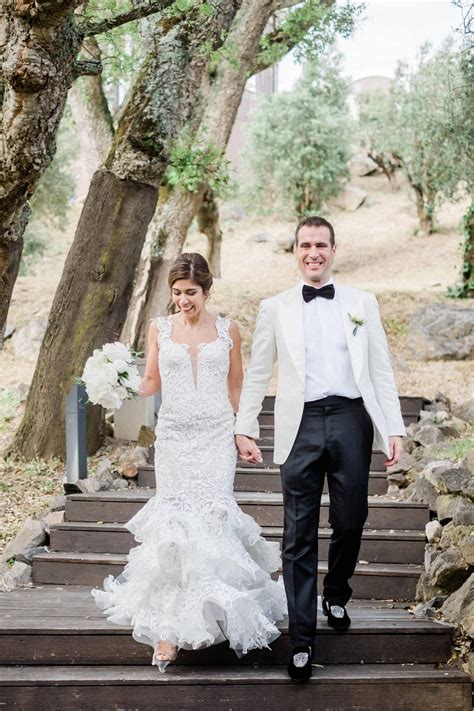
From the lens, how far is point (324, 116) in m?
26.9

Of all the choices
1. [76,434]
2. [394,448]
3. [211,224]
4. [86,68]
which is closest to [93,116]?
[211,224]

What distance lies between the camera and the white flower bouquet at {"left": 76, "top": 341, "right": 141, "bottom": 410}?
5.30 m

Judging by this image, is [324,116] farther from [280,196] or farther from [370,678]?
[370,678]

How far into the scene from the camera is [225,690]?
4.54m

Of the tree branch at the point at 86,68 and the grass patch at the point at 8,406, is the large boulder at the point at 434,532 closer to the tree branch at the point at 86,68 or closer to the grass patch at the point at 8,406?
the tree branch at the point at 86,68

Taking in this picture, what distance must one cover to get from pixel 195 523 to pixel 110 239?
17.3ft

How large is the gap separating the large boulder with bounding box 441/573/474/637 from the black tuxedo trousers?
48.3 inches

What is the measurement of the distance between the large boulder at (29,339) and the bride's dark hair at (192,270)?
11266 mm

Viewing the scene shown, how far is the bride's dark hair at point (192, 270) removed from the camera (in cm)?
Result: 496

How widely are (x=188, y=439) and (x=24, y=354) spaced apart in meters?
11.6

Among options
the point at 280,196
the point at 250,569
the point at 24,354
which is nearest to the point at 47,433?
the point at 250,569

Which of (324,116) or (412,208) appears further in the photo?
(412,208)

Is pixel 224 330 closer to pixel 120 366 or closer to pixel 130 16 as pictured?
pixel 120 366

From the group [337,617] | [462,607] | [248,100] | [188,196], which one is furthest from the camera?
[248,100]
